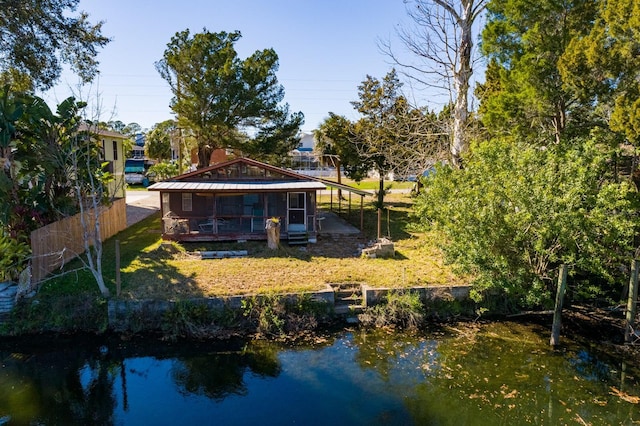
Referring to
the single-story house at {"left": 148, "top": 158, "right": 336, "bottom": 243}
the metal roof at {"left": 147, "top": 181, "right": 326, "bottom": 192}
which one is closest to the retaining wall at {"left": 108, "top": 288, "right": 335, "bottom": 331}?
the single-story house at {"left": 148, "top": 158, "right": 336, "bottom": 243}

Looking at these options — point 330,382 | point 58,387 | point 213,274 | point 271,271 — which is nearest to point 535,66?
point 271,271

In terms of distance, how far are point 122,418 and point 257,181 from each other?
42.7 ft

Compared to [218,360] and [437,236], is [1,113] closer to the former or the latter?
[218,360]

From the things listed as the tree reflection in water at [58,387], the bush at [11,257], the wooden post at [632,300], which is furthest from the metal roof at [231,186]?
the wooden post at [632,300]

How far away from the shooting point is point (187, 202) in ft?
71.1

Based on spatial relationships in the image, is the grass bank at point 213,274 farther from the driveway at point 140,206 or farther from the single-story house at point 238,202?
the driveway at point 140,206

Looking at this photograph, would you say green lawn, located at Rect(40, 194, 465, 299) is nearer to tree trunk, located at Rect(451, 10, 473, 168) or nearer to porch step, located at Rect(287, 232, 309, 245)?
porch step, located at Rect(287, 232, 309, 245)

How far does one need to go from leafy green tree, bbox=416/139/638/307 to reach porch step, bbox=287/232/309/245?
7.15 meters

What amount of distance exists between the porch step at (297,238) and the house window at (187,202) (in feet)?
18.1

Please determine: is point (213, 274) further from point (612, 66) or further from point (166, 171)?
point (166, 171)

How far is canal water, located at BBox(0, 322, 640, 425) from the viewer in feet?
30.5

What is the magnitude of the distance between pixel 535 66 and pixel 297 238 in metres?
11.6

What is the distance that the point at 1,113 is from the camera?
46.6 ft

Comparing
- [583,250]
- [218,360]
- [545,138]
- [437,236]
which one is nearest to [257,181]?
[437,236]
